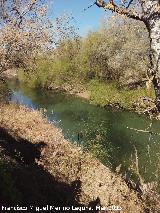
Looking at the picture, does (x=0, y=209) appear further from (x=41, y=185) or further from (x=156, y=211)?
(x=156, y=211)

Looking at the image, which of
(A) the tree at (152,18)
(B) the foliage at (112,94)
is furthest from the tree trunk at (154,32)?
(B) the foliage at (112,94)

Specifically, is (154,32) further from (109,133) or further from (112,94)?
(112,94)

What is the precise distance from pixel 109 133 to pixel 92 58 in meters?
34.0

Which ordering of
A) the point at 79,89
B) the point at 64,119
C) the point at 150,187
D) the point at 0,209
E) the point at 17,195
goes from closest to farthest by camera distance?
the point at 0,209
the point at 17,195
the point at 150,187
the point at 64,119
the point at 79,89

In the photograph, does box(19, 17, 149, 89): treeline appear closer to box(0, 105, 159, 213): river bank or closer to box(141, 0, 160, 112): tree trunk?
box(0, 105, 159, 213): river bank

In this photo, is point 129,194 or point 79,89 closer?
point 129,194

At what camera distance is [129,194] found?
11.8 m

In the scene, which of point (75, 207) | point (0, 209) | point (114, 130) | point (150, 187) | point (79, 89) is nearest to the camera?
point (0, 209)

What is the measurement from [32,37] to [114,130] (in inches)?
372

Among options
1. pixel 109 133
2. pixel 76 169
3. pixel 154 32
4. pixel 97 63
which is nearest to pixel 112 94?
pixel 97 63

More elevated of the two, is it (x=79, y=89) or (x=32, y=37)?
(x=79, y=89)

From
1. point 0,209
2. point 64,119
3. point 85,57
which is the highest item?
point 85,57

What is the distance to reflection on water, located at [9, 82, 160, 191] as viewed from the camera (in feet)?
63.1

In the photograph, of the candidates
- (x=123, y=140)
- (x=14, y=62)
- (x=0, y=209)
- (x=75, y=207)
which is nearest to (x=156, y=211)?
(x=75, y=207)
